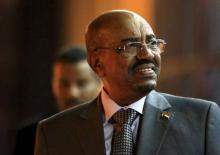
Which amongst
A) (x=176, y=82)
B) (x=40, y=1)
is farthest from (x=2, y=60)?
(x=176, y=82)

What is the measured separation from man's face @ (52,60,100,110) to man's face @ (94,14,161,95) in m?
1.39

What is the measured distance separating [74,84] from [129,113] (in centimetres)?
148

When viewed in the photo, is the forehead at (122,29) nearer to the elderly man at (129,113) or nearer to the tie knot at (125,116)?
the elderly man at (129,113)

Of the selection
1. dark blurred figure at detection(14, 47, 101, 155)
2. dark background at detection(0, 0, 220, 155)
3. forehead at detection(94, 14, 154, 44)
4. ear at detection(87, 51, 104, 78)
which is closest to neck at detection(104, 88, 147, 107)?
ear at detection(87, 51, 104, 78)

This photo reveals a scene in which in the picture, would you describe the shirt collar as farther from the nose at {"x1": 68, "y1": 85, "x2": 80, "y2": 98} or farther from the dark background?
the dark background

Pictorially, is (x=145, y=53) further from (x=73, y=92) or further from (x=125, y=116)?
(x=73, y=92)

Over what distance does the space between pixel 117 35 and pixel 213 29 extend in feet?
7.01

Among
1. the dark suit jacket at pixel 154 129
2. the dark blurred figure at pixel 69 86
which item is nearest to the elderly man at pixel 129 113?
the dark suit jacket at pixel 154 129

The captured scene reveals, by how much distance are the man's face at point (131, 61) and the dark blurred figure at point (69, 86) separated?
1380 mm

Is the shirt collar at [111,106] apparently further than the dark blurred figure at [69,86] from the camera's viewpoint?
No

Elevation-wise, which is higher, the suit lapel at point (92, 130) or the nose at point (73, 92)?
the suit lapel at point (92, 130)

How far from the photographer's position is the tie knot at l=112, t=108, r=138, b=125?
3.07 meters

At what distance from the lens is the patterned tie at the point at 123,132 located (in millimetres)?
2988

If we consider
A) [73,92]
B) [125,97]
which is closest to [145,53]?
[125,97]
